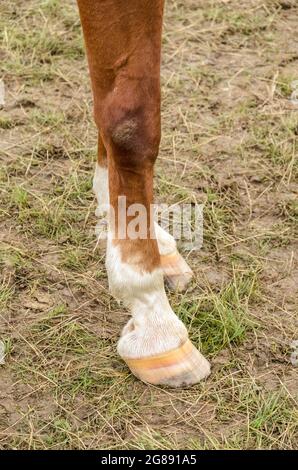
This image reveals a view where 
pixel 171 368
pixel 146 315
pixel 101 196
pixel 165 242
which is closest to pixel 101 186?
pixel 101 196

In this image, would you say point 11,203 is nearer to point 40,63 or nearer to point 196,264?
point 196,264

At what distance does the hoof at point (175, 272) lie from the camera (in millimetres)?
2451

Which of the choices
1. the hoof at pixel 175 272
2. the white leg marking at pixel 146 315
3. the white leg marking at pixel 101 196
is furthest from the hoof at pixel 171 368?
the white leg marking at pixel 101 196

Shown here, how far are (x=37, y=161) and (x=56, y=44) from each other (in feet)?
2.59

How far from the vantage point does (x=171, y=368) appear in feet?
7.02

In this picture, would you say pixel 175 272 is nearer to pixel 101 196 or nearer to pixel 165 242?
pixel 165 242

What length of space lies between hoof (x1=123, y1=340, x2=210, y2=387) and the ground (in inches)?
1.0

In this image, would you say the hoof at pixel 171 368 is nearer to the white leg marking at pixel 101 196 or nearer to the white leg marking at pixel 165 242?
the white leg marking at pixel 165 242

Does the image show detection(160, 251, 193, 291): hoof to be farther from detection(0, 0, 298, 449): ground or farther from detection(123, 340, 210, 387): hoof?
detection(123, 340, 210, 387): hoof

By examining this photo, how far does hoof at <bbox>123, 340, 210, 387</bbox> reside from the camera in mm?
2137

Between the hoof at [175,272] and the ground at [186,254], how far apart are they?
0.04 metres

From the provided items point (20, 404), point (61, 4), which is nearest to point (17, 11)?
point (61, 4)

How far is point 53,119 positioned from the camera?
3164mm

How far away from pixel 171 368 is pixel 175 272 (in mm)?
397
